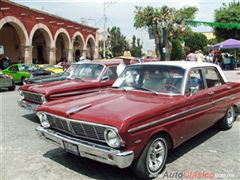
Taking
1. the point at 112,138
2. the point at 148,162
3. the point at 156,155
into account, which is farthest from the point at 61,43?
the point at 112,138

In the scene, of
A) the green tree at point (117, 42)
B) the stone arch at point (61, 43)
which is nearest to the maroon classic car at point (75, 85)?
the stone arch at point (61, 43)

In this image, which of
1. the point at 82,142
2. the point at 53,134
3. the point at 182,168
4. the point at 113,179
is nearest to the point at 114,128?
the point at 82,142

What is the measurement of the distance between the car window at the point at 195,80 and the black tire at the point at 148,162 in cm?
116

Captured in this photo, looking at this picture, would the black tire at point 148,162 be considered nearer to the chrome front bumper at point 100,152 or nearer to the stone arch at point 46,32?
the chrome front bumper at point 100,152

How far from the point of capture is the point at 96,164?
4566 millimetres

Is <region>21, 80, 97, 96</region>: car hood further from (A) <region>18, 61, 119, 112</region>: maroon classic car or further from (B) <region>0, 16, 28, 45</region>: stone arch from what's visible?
(B) <region>0, 16, 28, 45</region>: stone arch

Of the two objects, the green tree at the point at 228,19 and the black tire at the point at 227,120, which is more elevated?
the green tree at the point at 228,19

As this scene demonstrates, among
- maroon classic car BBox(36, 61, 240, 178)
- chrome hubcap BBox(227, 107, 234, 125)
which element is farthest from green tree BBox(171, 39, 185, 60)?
maroon classic car BBox(36, 61, 240, 178)

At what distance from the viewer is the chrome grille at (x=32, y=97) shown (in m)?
7.25

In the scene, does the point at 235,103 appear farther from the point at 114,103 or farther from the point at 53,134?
the point at 53,134

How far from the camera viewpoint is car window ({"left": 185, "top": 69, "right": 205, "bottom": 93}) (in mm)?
5031

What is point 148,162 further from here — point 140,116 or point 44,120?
point 44,120

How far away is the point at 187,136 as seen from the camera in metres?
4.77

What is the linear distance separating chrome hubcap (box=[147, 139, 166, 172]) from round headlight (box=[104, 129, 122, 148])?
0.56 meters
